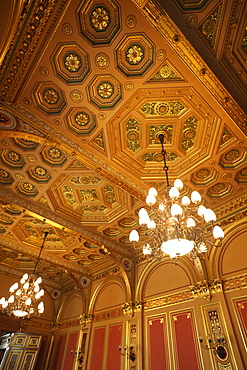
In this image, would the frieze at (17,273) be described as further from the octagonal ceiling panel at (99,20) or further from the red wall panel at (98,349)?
the octagonal ceiling panel at (99,20)

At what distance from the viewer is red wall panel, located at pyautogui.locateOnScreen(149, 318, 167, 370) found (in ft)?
20.9

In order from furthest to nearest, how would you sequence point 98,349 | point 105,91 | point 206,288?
1. point 98,349
2. point 206,288
3. point 105,91

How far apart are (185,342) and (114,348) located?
299 centimetres

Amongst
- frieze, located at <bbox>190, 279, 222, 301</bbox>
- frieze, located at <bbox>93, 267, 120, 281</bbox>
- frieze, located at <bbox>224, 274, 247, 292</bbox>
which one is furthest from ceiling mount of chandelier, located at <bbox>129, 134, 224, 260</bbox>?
frieze, located at <bbox>93, 267, 120, 281</bbox>

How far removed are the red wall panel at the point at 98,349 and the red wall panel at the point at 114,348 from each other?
433mm

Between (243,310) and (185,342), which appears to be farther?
(185,342)

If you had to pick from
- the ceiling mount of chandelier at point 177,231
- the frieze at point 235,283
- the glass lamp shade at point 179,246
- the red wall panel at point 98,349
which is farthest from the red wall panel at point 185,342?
the glass lamp shade at point 179,246

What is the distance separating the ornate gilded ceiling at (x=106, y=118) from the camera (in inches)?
142

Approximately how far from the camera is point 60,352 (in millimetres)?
10086

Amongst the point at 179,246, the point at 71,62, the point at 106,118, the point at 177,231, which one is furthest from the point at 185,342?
the point at 71,62

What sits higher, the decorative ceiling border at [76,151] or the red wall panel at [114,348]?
the decorative ceiling border at [76,151]

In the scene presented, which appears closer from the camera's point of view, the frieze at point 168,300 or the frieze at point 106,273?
the frieze at point 168,300

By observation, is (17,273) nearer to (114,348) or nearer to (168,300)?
(114,348)

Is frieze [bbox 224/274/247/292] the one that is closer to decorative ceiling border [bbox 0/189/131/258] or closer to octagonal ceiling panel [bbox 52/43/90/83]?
decorative ceiling border [bbox 0/189/131/258]
